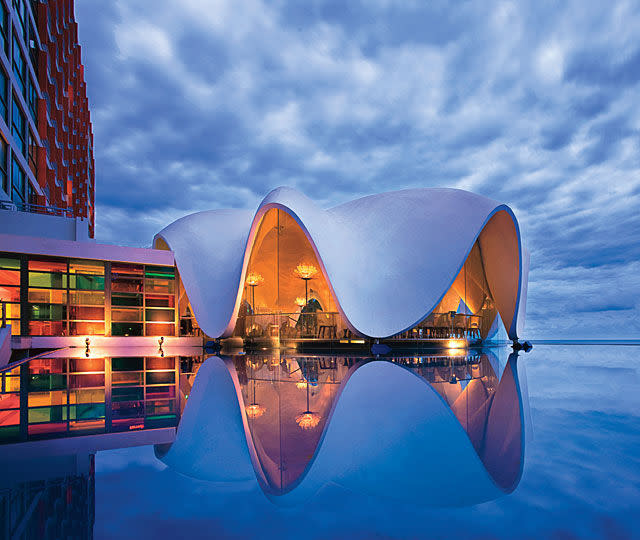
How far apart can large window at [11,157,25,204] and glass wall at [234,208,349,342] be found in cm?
997

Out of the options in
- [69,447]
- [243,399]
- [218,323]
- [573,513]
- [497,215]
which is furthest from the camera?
[218,323]

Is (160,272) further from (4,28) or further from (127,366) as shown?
(127,366)

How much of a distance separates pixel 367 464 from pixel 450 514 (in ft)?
2.99

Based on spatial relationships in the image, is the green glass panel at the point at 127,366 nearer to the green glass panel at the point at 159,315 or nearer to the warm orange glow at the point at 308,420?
the warm orange glow at the point at 308,420

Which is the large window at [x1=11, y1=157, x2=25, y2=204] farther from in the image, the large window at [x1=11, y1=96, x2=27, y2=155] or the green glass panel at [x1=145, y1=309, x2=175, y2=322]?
the green glass panel at [x1=145, y1=309, x2=175, y2=322]

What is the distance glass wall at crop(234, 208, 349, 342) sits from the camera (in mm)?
21031

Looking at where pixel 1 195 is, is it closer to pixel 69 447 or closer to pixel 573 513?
pixel 69 447

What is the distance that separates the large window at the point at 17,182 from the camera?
757 inches

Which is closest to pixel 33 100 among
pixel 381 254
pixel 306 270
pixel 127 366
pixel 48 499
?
pixel 306 270

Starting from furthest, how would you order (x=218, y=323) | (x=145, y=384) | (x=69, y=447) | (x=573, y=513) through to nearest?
(x=218, y=323), (x=145, y=384), (x=69, y=447), (x=573, y=513)

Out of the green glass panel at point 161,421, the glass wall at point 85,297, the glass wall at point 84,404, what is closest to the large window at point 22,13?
the glass wall at point 85,297

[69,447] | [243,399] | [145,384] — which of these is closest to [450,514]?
[69,447]

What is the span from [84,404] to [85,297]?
17464 mm

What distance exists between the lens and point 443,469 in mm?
2887
